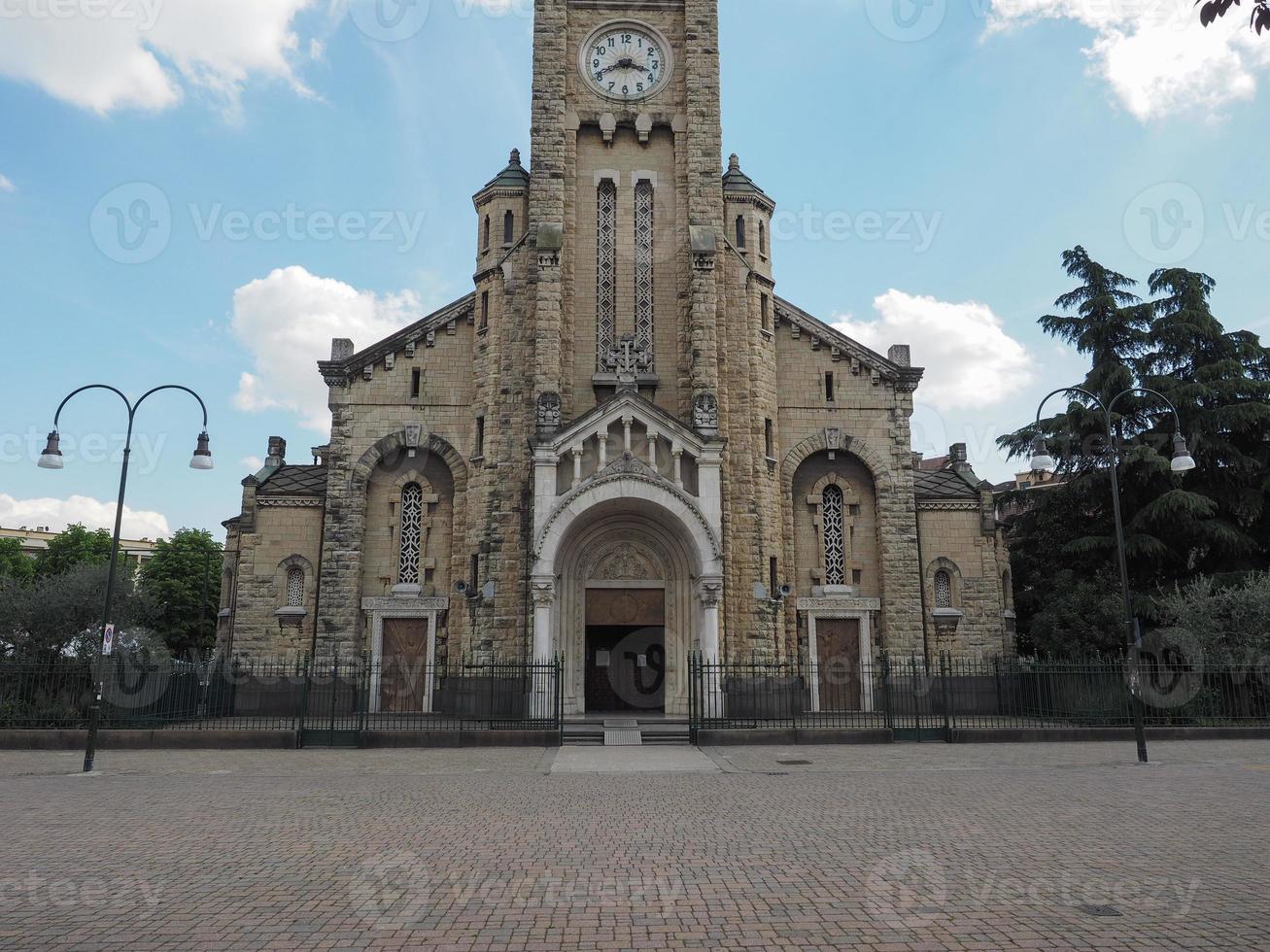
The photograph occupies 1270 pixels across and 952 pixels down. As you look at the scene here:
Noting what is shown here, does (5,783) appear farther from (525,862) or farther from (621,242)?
(621,242)

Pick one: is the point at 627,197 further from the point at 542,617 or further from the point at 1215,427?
the point at 1215,427

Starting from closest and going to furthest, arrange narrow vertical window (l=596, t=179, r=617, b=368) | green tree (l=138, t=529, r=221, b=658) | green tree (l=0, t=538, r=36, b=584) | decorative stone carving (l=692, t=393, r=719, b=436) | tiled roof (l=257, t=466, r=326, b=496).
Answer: decorative stone carving (l=692, t=393, r=719, b=436) < narrow vertical window (l=596, t=179, r=617, b=368) < tiled roof (l=257, t=466, r=326, b=496) < green tree (l=138, t=529, r=221, b=658) < green tree (l=0, t=538, r=36, b=584)

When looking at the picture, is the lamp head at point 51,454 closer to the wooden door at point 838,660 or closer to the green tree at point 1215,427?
the wooden door at point 838,660

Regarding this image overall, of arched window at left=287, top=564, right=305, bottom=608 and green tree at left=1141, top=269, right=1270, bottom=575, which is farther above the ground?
green tree at left=1141, top=269, right=1270, bottom=575

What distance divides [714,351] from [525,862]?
2045 cm

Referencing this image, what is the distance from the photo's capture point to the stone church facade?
1065 inches

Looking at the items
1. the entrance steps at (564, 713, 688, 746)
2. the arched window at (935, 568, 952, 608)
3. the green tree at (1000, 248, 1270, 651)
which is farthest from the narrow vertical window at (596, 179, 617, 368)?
the green tree at (1000, 248, 1270, 651)

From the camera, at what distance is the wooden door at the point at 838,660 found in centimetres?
2928

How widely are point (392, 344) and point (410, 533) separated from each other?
252 inches

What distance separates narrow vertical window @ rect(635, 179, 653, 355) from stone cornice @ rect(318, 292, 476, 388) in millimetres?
5722

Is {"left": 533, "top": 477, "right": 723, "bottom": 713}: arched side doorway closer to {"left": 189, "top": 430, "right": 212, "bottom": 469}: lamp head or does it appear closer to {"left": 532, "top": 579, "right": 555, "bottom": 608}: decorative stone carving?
{"left": 532, "top": 579, "right": 555, "bottom": 608}: decorative stone carving

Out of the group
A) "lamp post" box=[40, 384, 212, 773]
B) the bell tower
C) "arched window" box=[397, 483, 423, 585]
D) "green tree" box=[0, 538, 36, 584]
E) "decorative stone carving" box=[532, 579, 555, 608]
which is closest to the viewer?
"lamp post" box=[40, 384, 212, 773]

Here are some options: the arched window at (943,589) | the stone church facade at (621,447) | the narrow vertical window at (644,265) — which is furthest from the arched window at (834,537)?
the narrow vertical window at (644,265)

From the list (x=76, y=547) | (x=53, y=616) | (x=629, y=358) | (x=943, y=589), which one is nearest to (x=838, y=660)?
(x=943, y=589)
